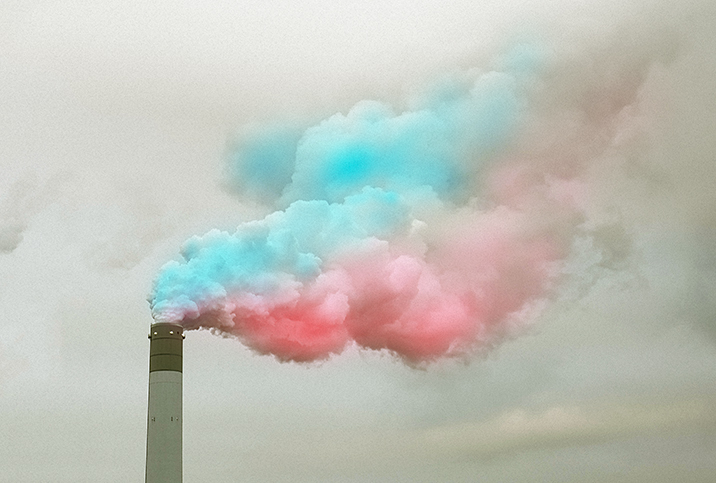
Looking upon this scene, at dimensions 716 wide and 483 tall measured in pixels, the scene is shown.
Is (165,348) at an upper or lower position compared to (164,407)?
upper

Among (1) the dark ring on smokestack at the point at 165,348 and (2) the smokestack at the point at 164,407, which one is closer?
(2) the smokestack at the point at 164,407

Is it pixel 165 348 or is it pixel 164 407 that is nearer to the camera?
pixel 164 407

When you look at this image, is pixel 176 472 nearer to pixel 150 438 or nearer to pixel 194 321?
pixel 150 438

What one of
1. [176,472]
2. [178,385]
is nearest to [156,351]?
[178,385]

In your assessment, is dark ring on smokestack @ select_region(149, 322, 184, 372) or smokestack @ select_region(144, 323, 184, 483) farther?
dark ring on smokestack @ select_region(149, 322, 184, 372)
